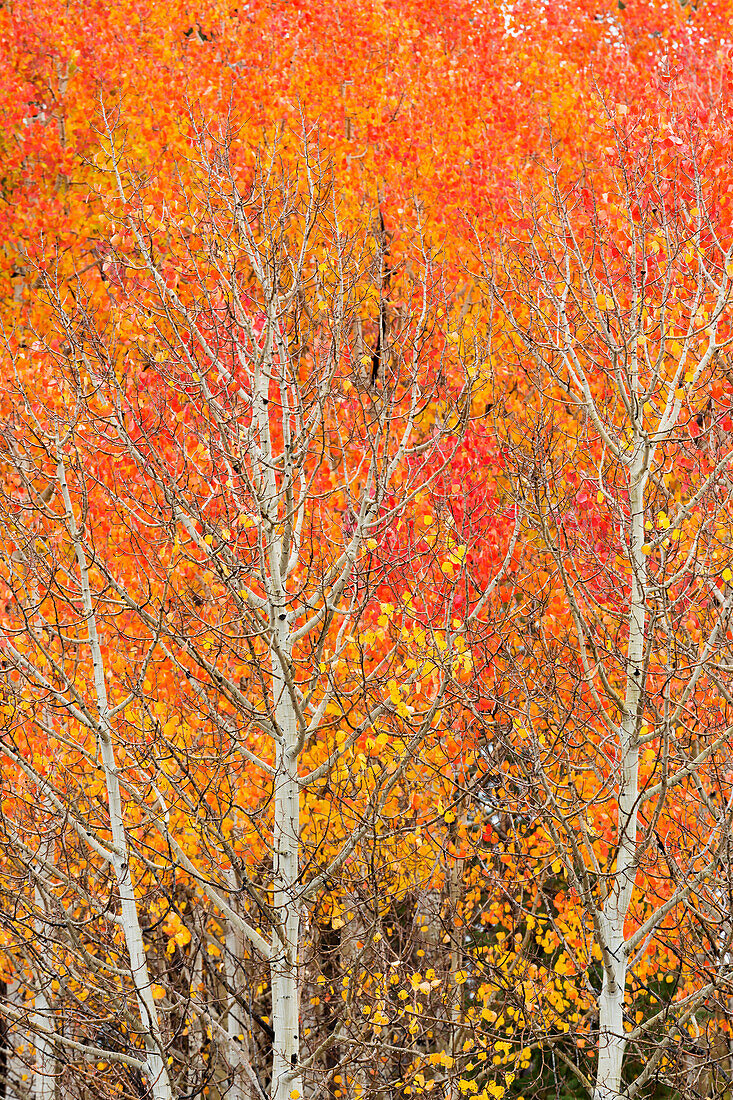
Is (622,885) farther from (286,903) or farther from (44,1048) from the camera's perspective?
(44,1048)

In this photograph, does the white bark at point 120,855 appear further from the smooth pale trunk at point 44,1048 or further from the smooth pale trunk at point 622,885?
the smooth pale trunk at point 622,885

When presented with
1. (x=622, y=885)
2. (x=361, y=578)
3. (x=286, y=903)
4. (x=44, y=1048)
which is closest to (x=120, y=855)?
(x=286, y=903)

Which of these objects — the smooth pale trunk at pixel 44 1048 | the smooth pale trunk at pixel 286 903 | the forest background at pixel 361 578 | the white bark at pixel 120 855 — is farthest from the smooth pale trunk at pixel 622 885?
the smooth pale trunk at pixel 44 1048

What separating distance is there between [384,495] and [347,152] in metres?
11.7

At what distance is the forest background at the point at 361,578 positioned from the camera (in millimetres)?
10250

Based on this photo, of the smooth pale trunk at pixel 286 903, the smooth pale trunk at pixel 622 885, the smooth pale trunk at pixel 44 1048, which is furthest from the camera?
the smooth pale trunk at pixel 44 1048

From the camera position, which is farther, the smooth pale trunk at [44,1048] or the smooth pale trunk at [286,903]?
the smooth pale trunk at [44,1048]


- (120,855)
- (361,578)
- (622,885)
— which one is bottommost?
(622,885)

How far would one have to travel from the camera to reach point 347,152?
19.5 m

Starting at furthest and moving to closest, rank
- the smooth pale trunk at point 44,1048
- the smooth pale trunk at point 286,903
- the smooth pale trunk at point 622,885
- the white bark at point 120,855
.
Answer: the smooth pale trunk at point 44,1048 → the smooth pale trunk at point 622,885 → the smooth pale trunk at point 286,903 → the white bark at point 120,855

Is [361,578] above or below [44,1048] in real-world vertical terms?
above

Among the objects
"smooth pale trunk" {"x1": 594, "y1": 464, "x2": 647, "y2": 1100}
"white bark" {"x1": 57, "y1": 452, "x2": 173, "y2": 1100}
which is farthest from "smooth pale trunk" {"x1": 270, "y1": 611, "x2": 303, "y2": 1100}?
"smooth pale trunk" {"x1": 594, "y1": 464, "x2": 647, "y2": 1100}

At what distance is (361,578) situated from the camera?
12055 millimetres

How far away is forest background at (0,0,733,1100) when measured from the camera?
1025cm
